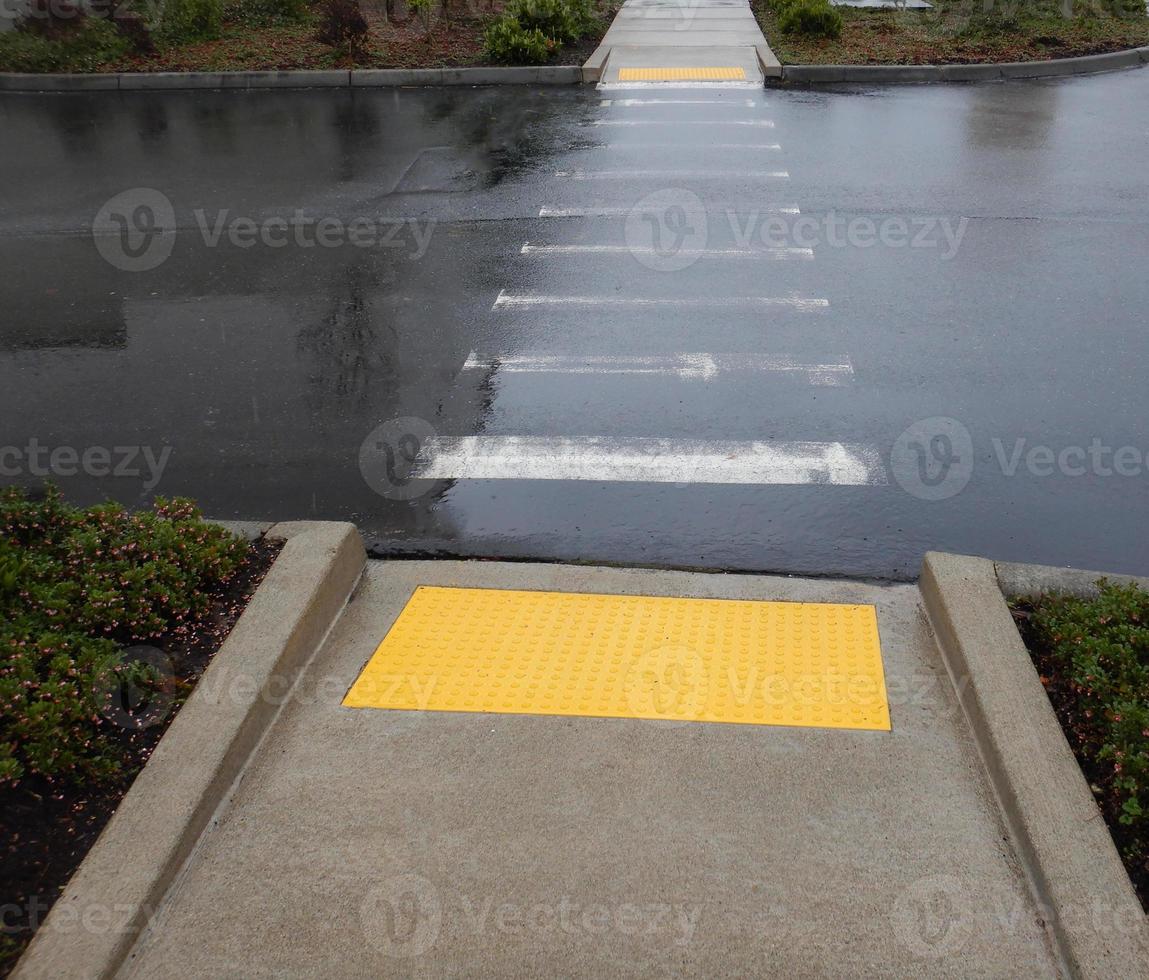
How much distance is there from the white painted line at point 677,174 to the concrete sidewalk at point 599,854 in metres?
8.10

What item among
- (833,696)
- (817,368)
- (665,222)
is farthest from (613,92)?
(833,696)

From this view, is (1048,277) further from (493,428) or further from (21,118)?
(21,118)

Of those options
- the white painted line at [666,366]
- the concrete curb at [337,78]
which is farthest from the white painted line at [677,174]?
the concrete curb at [337,78]

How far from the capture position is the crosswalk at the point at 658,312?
6594 millimetres

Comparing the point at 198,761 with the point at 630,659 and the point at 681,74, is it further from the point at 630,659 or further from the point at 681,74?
the point at 681,74

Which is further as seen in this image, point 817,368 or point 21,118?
point 21,118

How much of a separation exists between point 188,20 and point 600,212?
10947 mm

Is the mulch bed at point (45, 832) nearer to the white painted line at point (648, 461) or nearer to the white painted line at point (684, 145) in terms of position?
the white painted line at point (648, 461)

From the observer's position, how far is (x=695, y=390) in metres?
7.43

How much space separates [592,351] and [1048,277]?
12.6ft

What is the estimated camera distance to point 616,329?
330 inches

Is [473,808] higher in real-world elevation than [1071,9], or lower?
lower

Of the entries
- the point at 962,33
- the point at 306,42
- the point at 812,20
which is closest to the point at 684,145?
the point at 812,20

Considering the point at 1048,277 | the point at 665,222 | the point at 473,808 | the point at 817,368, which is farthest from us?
the point at 665,222
